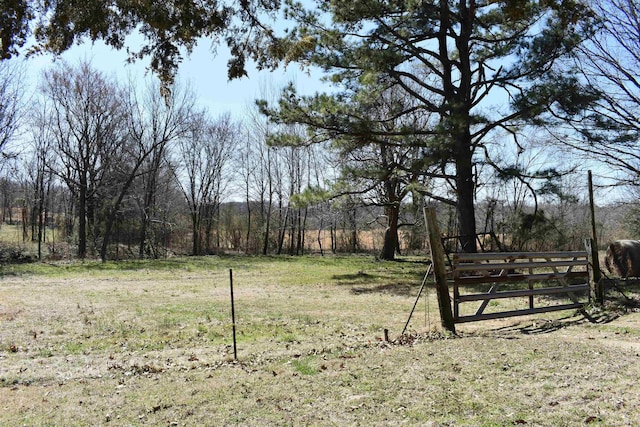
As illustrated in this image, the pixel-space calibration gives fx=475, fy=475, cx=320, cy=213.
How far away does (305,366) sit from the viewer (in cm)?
583

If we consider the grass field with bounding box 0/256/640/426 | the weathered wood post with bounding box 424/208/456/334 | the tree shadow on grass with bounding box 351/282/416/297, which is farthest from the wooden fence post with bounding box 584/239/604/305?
the tree shadow on grass with bounding box 351/282/416/297

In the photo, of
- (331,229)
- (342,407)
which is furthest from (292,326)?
(331,229)

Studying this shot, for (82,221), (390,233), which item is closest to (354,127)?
(390,233)

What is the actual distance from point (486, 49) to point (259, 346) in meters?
13.6

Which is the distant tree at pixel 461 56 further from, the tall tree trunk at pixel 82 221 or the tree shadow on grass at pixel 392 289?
the tall tree trunk at pixel 82 221

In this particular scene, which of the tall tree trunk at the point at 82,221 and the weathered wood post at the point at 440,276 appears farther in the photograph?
the tall tree trunk at the point at 82,221

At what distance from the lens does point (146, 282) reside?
1697cm

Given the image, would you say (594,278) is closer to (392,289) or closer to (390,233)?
(392,289)

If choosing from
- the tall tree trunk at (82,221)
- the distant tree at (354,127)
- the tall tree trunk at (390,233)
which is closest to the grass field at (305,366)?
the distant tree at (354,127)

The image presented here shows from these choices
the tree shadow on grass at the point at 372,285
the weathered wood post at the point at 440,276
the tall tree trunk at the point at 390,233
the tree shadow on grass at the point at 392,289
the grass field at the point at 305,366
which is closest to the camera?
the grass field at the point at 305,366

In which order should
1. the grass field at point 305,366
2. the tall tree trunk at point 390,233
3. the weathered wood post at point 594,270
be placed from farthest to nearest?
1. the tall tree trunk at point 390,233
2. the weathered wood post at point 594,270
3. the grass field at point 305,366

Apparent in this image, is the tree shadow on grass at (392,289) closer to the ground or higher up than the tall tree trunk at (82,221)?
closer to the ground

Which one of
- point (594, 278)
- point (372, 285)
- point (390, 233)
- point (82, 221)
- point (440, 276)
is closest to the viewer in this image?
point (440, 276)

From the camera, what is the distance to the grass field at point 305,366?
420 centimetres
